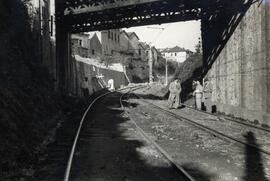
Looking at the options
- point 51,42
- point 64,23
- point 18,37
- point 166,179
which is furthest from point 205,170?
point 64,23

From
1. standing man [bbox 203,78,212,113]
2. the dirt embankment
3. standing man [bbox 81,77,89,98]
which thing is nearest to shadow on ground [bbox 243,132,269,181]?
the dirt embankment

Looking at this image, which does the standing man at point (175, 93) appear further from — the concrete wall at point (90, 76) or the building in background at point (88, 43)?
the building in background at point (88, 43)

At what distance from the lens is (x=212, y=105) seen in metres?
21.7

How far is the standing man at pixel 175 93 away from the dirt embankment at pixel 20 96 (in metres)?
5.96

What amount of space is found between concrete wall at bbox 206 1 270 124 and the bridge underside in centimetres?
118

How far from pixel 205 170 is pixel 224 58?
13627mm

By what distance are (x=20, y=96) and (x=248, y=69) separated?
31.0ft

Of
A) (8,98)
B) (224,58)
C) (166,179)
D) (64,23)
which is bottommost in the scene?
(166,179)

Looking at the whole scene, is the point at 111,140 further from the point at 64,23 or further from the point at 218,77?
the point at 64,23

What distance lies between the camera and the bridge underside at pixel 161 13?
66.9ft

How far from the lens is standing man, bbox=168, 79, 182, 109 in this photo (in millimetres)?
21500

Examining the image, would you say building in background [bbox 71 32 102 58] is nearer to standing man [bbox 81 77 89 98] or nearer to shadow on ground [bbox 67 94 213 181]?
standing man [bbox 81 77 89 98]

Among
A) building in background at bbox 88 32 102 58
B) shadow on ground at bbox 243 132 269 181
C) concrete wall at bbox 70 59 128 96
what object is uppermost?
building in background at bbox 88 32 102 58

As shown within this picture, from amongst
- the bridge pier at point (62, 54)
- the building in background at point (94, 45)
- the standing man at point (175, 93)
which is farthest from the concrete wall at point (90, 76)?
the building in background at point (94, 45)
